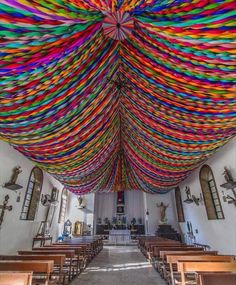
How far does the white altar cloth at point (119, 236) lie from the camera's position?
45.0ft

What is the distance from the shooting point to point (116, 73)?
3969 mm

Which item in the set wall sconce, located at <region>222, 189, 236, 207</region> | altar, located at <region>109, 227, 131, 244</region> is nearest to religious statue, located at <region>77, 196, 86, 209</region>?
altar, located at <region>109, 227, 131, 244</region>

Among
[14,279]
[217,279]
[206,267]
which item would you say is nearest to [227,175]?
[206,267]

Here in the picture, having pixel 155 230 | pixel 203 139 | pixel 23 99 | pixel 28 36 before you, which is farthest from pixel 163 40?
pixel 155 230

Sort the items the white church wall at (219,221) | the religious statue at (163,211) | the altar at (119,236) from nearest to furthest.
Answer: the white church wall at (219,221) → the religious statue at (163,211) → the altar at (119,236)

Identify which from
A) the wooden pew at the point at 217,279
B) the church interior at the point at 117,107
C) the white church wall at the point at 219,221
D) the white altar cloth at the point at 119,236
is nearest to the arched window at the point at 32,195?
the church interior at the point at 117,107

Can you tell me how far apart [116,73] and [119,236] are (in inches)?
511

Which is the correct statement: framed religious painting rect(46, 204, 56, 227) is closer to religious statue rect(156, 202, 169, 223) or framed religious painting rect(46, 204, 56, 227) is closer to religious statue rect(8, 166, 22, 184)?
religious statue rect(8, 166, 22, 184)

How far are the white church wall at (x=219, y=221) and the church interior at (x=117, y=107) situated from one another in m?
0.06

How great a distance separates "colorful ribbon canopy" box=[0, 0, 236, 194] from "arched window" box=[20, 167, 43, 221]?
2512 millimetres

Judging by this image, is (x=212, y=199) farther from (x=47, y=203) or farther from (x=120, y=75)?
(x=47, y=203)

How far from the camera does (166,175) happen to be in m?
7.82

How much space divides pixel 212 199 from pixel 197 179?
1130 millimetres

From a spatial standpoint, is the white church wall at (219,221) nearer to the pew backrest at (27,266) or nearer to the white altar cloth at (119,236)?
the pew backrest at (27,266)
